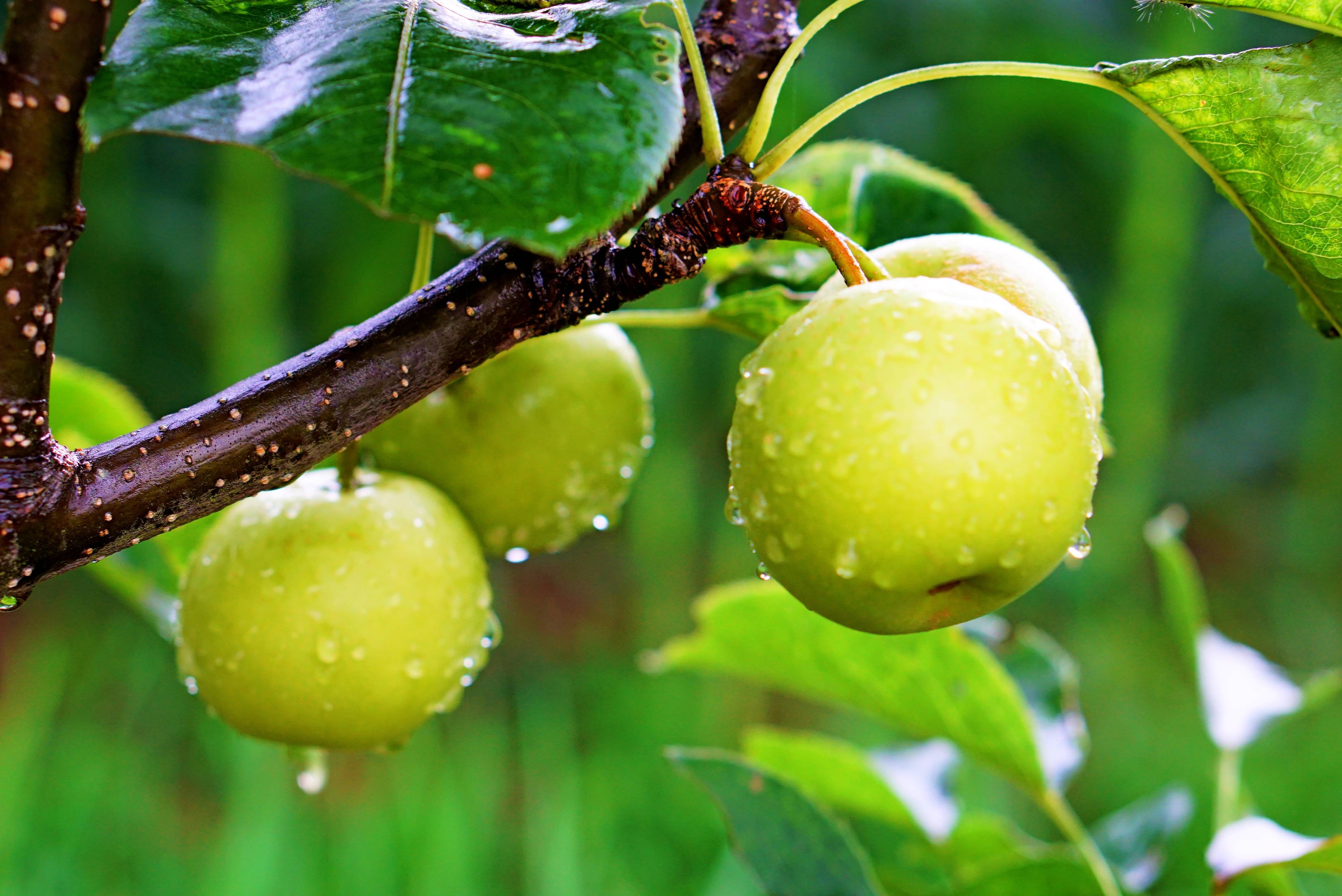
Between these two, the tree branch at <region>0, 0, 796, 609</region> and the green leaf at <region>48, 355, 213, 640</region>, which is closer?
the tree branch at <region>0, 0, 796, 609</region>

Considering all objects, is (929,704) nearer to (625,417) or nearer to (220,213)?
(625,417)

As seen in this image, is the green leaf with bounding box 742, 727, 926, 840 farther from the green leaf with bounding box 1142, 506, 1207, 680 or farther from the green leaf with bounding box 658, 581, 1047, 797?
the green leaf with bounding box 1142, 506, 1207, 680

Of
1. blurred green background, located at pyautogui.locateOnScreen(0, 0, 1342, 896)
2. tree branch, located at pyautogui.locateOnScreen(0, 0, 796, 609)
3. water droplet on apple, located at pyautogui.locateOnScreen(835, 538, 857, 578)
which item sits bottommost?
blurred green background, located at pyautogui.locateOnScreen(0, 0, 1342, 896)

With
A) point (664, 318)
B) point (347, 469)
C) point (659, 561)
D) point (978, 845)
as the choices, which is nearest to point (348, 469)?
point (347, 469)

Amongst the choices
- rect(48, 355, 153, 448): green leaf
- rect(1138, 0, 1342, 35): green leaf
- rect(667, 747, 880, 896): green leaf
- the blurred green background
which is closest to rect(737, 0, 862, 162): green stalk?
rect(1138, 0, 1342, 35): green leaf

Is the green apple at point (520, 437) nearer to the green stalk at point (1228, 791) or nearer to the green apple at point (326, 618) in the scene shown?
the green apple at point (326, 618)

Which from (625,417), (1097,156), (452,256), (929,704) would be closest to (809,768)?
(929,704)

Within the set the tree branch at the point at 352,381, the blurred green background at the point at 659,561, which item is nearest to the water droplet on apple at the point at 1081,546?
the tree branch at the point at 352,381

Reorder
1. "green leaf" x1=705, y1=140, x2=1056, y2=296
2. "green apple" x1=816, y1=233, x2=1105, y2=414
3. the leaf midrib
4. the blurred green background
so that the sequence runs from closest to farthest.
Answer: the leaf midrib → "green apple" x1=816, y1=233, x2=1105, y2=414 → "green leaf" x1=705, y1=140, x2=1056, y2=296 → the blurred green background
